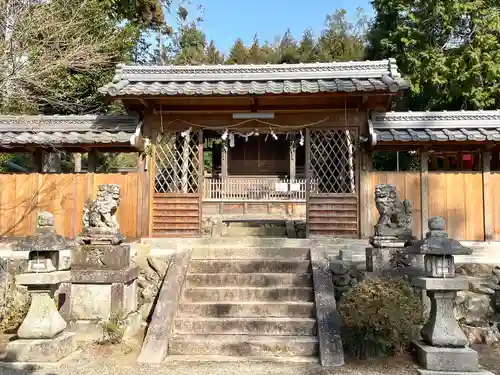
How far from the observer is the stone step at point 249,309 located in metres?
6.80

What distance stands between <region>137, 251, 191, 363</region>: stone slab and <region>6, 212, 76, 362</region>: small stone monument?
1.18 meters

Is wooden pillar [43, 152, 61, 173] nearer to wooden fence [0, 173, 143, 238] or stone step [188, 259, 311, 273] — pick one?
wooden fence [0, 173, 143, 238]

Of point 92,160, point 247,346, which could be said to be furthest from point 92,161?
point 247,346

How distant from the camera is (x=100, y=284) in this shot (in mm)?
6922

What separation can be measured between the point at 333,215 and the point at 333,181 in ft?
3.15

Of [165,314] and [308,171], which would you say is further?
[308,171]

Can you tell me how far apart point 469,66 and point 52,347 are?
1816cm

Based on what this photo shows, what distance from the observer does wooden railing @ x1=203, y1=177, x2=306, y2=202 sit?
1873cm

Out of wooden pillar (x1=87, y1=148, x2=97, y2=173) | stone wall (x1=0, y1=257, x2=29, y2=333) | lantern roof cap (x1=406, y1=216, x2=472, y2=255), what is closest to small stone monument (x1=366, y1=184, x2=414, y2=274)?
lantern roof cap (x1=406, y1=216, x2=472, y2=255)

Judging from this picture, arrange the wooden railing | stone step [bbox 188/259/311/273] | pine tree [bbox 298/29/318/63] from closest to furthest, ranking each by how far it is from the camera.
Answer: stone step [bbox 188/259/311/273] < the wooden railing < pine tree [bbox 298/29/318/63]

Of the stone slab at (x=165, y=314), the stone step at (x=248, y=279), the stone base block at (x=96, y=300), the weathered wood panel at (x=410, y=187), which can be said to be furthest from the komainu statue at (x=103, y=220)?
the weathered wood panel at (x=410, y=187)

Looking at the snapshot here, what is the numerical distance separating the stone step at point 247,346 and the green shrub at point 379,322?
A: 1.94ft

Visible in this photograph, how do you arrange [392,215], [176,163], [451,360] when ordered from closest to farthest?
[451,360], [392,215], [176,163]

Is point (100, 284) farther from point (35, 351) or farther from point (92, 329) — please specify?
point (35, 351)
